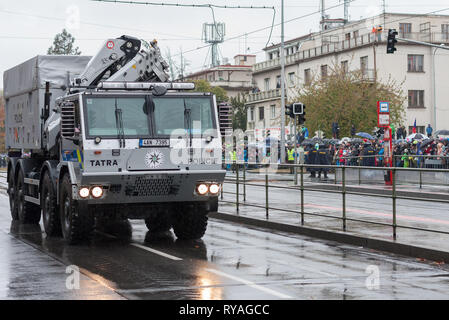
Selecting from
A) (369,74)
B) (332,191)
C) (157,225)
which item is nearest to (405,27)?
(369,74)

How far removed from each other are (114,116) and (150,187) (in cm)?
132

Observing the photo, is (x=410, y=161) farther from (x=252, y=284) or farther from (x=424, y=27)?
(x=424, y=27)

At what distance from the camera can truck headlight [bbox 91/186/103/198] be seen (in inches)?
507

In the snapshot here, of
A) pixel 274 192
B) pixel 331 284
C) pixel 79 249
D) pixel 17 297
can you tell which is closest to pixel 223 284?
pixel 331 284

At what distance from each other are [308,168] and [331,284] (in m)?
6.98

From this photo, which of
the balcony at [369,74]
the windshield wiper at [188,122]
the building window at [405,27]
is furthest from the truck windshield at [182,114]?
the building window at [405,27]

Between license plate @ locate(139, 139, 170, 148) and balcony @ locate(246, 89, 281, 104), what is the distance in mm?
67344

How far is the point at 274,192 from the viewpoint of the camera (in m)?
17.5

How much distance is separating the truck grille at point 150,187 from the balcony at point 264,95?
6729 cm

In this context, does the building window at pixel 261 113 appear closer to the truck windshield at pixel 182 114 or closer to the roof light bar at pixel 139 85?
the roof light bar at pixel 139 85

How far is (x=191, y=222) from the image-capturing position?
559 inches
